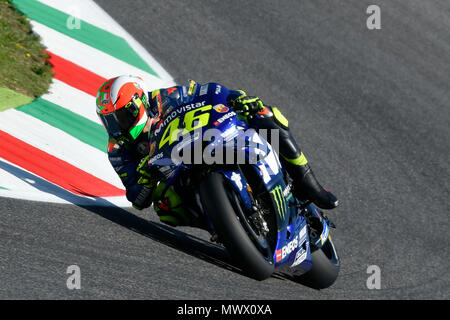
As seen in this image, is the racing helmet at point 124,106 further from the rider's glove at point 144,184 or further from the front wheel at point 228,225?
the front wheel at point 228,225

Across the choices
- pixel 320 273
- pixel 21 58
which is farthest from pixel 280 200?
pixel 21 58

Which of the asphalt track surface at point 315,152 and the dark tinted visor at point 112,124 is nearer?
the asphalt track surface at point 315,152

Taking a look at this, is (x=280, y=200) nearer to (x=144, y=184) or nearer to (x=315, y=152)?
(x=144, y=184)

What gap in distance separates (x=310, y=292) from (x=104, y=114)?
234 cm

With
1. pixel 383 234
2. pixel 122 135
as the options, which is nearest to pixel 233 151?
pixel 122 135

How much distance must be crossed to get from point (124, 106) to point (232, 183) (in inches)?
49.3

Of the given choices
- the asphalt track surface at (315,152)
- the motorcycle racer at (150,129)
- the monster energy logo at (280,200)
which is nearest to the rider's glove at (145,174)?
the motorcycle racer at (150,129)

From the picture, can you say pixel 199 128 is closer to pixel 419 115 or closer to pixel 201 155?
pixel 201 155

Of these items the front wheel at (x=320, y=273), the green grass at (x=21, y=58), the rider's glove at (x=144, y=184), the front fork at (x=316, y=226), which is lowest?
the front wheel at (x=320, y=273)

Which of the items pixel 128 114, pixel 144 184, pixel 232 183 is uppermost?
pixel 128 114

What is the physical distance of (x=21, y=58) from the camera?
352 inches

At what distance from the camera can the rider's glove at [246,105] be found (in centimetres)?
567

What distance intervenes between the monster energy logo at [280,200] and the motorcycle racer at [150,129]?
1.92ft

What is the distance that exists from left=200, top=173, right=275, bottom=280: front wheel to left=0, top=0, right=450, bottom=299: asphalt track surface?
633 millimetres
